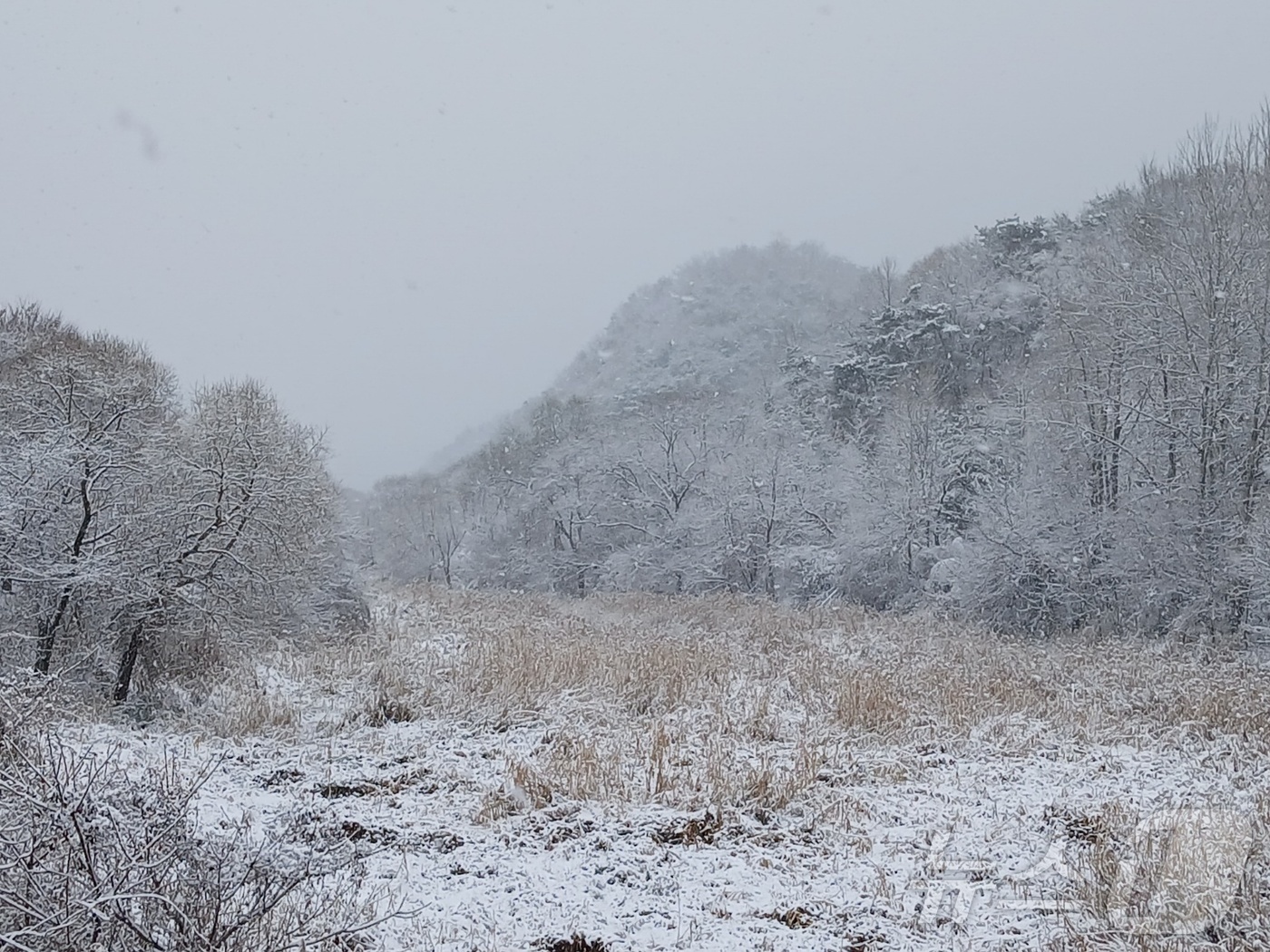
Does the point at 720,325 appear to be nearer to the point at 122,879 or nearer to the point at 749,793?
the point at 749,793

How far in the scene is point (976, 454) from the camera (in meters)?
24.1

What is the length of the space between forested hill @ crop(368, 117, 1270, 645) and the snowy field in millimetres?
5548

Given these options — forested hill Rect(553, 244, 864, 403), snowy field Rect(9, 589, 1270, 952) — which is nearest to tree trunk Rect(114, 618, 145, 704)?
snowy field Rect(9, 589, 1270, 952)

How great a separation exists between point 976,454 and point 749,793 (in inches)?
816

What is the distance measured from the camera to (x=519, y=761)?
21.7 feet

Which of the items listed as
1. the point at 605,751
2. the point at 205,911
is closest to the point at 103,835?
the point at 205,911

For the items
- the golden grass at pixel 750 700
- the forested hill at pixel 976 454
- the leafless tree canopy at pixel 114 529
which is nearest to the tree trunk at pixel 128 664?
the leafless tree canopy at pixel 114 529

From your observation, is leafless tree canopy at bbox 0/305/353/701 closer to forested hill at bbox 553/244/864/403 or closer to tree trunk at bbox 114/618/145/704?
tree trunk at bbox 114/618/145/704

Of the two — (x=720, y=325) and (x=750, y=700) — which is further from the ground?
(x=720, y=325)

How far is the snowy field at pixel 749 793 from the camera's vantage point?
13.2 ft

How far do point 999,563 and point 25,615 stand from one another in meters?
16.7

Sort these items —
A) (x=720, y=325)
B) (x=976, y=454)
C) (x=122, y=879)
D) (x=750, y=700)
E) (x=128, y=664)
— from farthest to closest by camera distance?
(x=720, y=325)
(x=976, y=454)
(x=128, y=664)
(x=750, y=700)
(x=122, y=879)

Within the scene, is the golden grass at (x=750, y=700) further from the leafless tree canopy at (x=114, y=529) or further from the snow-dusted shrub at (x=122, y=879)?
the snow-dusted shrub at (x=122, y=879)

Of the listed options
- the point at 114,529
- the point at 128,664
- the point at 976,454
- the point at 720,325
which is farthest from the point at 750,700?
the point at 720,325
